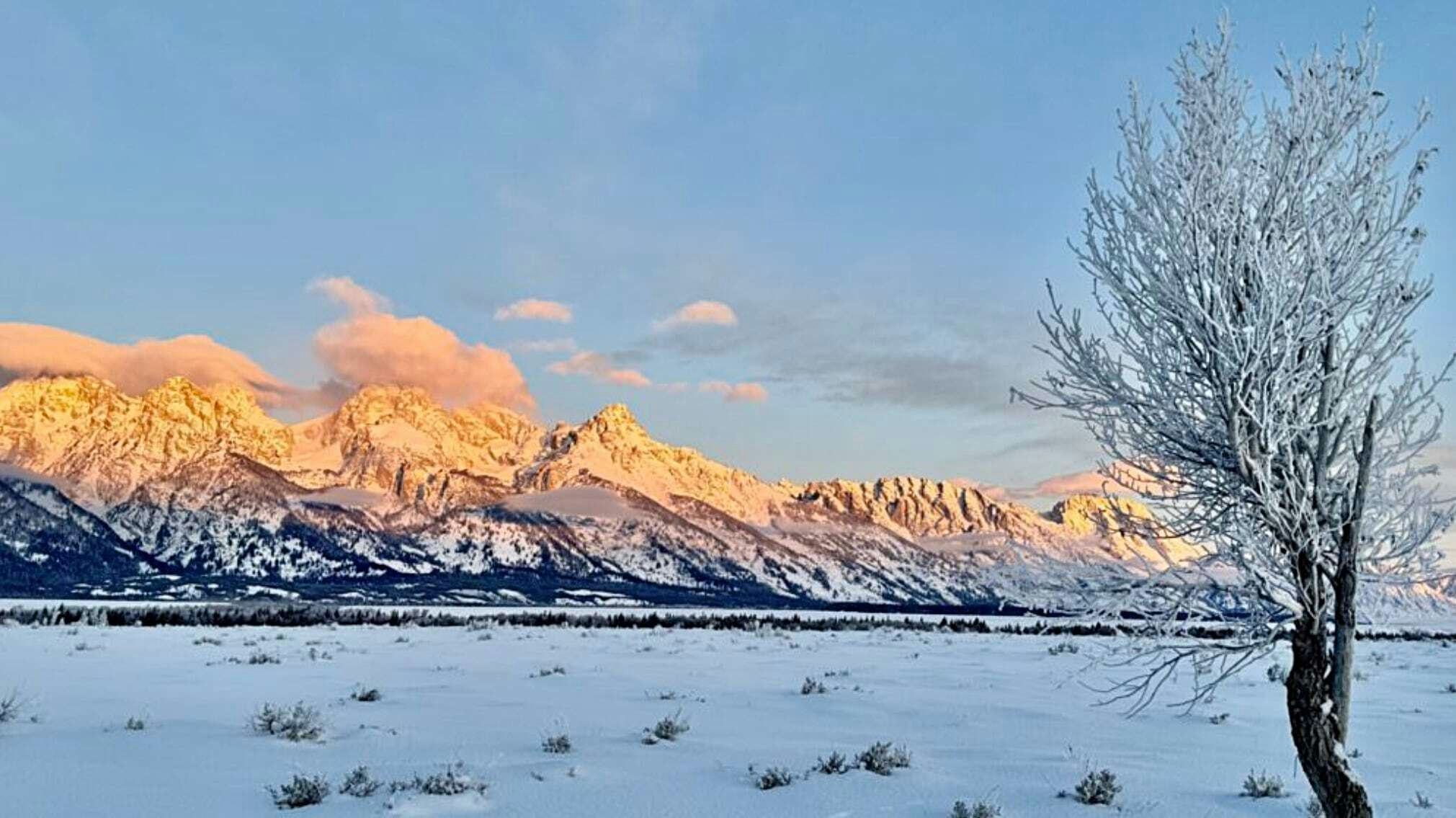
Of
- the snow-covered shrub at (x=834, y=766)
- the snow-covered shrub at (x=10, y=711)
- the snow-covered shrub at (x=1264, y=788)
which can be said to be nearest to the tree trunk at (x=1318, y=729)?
the snow-covered shrub at (x=1264, y=788)

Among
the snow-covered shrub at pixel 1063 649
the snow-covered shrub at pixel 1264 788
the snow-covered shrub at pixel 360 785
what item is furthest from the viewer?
the snow-covered shrub at pixel 1063 649

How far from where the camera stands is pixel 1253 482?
20.8 ft

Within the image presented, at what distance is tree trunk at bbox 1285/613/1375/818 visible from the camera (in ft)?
19.5

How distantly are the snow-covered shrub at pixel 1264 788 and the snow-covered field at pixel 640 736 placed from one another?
0.41 ft

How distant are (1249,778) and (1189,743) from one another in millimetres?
2932

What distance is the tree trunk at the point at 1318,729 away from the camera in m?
5.95

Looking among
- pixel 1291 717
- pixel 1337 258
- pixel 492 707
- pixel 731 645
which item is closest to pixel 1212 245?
pixel 1337 258

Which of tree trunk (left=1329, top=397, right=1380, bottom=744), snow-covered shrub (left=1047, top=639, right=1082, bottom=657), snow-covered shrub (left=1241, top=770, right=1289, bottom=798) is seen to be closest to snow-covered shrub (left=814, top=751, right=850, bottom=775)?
snow-covered shrub (left=1241, top=770, right=1289, bottom=798)

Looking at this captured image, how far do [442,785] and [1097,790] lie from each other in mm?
5193

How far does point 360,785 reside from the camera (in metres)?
8.55

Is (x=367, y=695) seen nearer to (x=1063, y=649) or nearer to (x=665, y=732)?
(x=665, y=732)

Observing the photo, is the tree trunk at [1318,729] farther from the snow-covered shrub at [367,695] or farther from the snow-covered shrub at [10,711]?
the snow-covered shrub at [10,711]

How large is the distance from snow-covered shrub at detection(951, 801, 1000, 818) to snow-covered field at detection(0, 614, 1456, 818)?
A: 278 millimetres

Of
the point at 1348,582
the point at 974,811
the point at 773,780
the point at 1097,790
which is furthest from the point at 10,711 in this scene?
the point at 1348,582
